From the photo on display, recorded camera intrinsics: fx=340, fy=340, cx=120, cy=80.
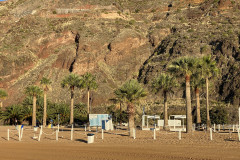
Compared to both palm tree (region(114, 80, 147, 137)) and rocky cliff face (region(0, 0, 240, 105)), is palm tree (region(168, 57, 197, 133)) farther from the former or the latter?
rocky cliff face (region(0, 0, 240, 105))

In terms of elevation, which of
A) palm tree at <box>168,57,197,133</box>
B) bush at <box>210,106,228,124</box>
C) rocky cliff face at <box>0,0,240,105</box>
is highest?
rocky cliff face at <box>0,0,240,105</box>

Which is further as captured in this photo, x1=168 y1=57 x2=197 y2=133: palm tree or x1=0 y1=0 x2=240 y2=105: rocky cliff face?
x1=0 y1=0 x2=240 y2=105: rocky cliff face

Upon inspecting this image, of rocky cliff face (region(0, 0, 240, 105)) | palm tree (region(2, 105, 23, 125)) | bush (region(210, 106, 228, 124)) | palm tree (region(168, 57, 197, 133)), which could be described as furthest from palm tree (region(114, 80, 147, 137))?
rocky cliff face (region(0, 0, 240, 105))

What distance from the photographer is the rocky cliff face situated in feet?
288

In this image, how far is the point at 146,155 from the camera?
57.5 feet

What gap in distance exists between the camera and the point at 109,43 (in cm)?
10219

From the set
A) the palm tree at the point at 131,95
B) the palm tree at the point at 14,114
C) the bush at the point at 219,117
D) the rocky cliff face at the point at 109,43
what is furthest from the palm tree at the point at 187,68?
the rocky cliff face at the point at 109,43

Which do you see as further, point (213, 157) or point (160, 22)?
point (160, 22)

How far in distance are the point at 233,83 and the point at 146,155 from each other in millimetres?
64013

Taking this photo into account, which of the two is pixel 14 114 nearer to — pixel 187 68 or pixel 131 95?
pixel 131 95

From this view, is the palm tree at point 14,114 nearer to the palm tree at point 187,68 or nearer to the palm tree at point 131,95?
the palm tree at point 131,95

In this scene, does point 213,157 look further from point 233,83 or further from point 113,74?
point 113,74

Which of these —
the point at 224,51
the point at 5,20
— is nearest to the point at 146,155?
the point at 224,51

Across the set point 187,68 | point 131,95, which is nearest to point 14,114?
point 131,95
